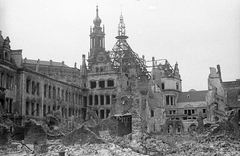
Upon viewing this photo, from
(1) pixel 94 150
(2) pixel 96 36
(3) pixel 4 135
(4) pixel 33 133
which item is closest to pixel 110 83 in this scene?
(2) pixel 96 36

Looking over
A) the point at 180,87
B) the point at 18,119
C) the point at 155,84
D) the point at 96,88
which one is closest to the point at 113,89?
the point at 96,88

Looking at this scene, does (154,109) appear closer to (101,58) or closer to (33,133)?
(101,58)

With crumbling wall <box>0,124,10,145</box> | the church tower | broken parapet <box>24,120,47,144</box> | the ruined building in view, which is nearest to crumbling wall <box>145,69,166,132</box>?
the ruined building

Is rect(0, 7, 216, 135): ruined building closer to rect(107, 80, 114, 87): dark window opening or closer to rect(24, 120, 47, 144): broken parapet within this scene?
rect(107, 80, 114, 87): dark window opening

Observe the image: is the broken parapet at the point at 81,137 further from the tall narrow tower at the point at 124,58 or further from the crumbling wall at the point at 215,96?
the tall narrow tower at the point at 124,58

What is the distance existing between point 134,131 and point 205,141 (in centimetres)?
→ 537

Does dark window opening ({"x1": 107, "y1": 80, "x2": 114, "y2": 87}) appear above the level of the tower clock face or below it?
below

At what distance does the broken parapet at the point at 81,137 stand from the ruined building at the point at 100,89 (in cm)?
1325

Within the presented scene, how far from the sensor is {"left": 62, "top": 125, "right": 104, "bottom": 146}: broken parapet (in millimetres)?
27000

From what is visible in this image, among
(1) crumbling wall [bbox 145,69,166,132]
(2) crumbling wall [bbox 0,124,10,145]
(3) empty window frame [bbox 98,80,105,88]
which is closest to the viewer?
(2) crumbling wall [bbox 0,124,10,145]

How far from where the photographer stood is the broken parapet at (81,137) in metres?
27.0

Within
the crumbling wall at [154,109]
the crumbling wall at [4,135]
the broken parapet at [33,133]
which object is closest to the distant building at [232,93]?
the crumbling wall at [154,109]

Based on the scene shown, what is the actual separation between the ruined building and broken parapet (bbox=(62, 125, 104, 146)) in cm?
1325

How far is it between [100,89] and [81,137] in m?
36.5
